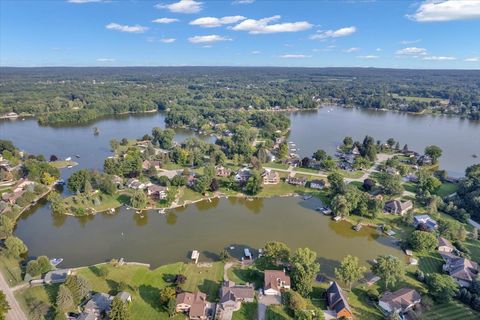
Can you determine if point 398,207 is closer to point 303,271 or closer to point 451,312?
point 451,312

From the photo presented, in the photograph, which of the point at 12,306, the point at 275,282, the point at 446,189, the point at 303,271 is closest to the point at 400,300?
the point at 303,271

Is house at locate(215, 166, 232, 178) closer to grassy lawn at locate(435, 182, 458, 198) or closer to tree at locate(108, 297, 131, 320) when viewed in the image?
tree at locate(108, 297, 131, 320)

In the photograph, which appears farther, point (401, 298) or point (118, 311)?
point (401, 298)

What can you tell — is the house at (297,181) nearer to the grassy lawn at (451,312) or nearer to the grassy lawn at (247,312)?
the grassy lawn at (451,312)

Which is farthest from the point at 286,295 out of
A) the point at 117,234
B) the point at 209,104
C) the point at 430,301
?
the point at 209,104

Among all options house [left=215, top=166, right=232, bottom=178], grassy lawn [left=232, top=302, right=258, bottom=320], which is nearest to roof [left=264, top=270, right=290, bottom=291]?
grassy lawn [left=232, top=302, right=258, bottom=320]

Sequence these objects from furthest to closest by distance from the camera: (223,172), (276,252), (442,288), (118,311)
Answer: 1. (223,172)
2. (276,252)
3. (442,288)
4. (118,311)

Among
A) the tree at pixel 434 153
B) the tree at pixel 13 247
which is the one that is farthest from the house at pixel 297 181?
the tree at pixel 13 247
